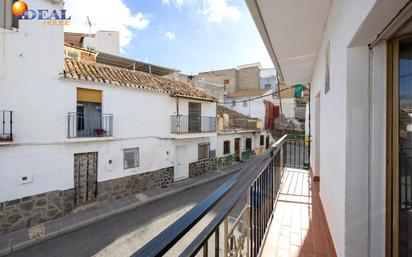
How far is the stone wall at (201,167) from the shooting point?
11.6 m

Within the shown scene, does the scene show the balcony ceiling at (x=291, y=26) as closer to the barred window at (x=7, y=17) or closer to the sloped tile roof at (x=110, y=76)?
the sloped tile roof at (x=110, y=76)

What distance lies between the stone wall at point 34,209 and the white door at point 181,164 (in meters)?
4.94

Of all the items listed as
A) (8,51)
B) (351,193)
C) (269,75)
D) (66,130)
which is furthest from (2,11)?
(269,75)

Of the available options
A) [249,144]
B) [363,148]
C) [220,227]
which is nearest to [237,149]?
[249,144]

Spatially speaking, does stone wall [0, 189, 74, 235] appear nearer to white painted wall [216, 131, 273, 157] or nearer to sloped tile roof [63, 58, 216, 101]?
sloped tile roof [63, 58, 216, 101]

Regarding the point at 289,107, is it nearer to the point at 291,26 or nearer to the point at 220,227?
A: the point at 291,26

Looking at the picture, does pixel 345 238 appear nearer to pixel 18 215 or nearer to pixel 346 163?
pixel 346 163

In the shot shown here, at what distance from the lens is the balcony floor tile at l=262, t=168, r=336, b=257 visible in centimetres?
188

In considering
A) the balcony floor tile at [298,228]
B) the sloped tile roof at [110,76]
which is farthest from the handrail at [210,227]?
the sloped tile roof at [110,76]

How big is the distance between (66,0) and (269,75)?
20640 millimetres

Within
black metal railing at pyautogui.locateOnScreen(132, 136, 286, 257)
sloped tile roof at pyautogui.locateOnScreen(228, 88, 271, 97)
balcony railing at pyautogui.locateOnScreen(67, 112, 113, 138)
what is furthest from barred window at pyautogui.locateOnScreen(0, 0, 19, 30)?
sloped tile roof at pyautogui.locateOnScreen(228, 88, 271, 97)

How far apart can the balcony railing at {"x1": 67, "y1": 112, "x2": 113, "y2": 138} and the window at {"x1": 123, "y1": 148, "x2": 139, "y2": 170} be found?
1.12 meters

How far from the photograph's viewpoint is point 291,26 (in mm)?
2412

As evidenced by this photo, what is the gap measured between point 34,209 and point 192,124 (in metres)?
7.29
